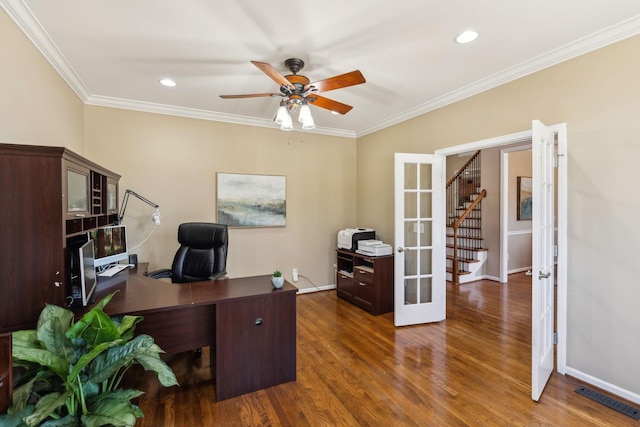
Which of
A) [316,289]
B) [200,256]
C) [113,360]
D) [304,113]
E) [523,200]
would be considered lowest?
[316,289]

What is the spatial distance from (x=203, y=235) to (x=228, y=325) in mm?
1374

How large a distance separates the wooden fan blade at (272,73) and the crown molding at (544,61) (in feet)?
6.32

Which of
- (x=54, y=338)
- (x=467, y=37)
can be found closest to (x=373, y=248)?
(x=467, y=37)

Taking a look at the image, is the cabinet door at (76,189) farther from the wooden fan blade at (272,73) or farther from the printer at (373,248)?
the printer at (373,248)

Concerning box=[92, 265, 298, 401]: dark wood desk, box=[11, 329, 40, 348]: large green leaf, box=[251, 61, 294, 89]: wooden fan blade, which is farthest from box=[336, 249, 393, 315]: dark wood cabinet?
box=[11, 329, 40, 348]: large green leaf

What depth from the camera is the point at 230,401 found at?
210 cm

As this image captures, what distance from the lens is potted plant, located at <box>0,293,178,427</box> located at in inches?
48.9

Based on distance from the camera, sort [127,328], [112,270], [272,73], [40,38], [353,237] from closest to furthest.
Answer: [127,328] < [272,73] < [40,38] < [112,270] < [353,237]

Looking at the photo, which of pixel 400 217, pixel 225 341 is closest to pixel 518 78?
pixel 400 217

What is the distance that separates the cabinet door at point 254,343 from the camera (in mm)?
2105

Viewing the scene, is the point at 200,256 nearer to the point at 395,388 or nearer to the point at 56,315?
the point at 56,315

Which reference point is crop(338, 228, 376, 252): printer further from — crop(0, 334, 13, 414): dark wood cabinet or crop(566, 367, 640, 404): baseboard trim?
crop(0, 334, 13, 414): dark wood cabinet

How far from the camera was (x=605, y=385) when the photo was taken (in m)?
2.18

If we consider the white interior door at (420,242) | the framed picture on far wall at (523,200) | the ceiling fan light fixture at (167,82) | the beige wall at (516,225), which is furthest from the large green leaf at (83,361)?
the framed picture on far wall at (523,200)
